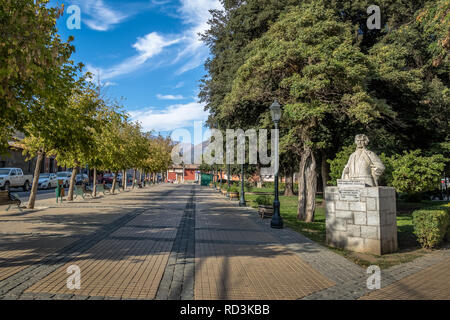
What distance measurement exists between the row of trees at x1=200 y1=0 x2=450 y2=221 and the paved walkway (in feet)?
16.3

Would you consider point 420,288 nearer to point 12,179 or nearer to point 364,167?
point 364,167

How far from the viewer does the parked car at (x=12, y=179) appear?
2395 cm

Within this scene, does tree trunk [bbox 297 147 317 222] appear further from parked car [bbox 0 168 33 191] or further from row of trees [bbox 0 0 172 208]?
parked car [bbox 0 168 33 191]

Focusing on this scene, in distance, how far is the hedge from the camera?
695cm

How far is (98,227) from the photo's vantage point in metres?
9.20

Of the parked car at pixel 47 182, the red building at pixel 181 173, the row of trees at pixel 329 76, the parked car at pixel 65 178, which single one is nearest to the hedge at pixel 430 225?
the row of trees at pixel 329 76

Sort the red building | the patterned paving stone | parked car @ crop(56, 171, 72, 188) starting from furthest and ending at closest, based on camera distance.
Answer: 1. the red building
2. parked car @ crop(56, 171, 72, 188)
3. the patterned paving stone

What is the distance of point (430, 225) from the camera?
700 centimetres

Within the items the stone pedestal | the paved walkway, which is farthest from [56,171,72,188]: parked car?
the stone pedestal

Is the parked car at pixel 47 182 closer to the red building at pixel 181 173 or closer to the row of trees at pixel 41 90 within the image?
the row of trees at pixel 41 90

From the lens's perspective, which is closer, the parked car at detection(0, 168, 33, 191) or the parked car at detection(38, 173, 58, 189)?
the parked car at detection(0, 168, 33, 191)

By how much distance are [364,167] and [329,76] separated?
4635 mm
